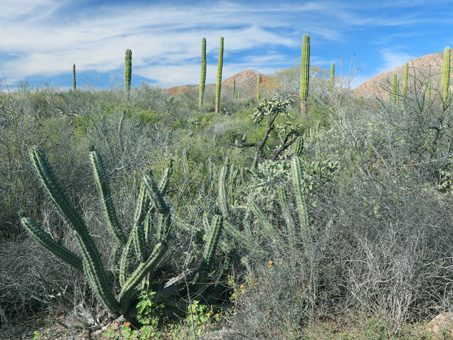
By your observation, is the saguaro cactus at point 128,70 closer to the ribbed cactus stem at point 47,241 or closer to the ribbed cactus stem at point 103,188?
the ribbed cactus stem at point 103,188

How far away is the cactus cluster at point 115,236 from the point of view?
3.27 meters

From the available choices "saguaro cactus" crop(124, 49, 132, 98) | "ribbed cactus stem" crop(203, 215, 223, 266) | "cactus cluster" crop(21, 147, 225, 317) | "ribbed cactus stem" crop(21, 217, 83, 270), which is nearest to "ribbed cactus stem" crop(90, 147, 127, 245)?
"cactus cluster" crop(21, 147, 225, 317)

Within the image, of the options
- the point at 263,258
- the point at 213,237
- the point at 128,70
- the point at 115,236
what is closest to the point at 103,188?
the point at 115,236

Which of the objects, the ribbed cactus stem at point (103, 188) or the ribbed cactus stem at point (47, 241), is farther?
the ribbed cactus stem at point (103, 188)

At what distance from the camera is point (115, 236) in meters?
3.81

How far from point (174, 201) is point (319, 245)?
2.57 m

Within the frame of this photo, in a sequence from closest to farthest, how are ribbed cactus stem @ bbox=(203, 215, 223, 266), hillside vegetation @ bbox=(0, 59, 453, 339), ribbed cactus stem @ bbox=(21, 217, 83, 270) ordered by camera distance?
ribbed cactus stem @ bbox=(21, 217, 83, 270) → hillside vegetation @ bbox=(0, 59, 453, 339) → ribbed cactus stem @ bbox=(203, 215, 223, 266)

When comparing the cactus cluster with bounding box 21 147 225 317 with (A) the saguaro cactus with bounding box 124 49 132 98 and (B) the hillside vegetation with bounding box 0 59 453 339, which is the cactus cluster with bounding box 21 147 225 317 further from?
(A) the saguaro cactus with bounding box 124 49 132 98

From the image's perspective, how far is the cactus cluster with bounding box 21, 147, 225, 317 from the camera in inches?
129

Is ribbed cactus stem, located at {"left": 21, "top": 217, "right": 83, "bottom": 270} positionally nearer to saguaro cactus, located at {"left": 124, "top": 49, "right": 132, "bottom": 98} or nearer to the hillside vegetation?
the hillside vegetation

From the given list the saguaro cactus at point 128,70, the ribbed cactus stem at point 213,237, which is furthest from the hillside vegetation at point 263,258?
the saguaro cactus at point 128,70

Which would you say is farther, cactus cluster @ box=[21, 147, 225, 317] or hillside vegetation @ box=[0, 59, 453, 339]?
hillside vegetation @ box=[0, 59, 453, 339]

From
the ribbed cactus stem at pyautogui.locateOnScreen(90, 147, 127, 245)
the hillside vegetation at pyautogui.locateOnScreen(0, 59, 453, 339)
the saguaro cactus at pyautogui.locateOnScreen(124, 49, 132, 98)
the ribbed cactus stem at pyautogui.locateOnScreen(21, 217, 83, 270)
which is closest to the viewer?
the ribbed cactus stem at pyautogui.locateOnScreen(21, 217, 83, 270)

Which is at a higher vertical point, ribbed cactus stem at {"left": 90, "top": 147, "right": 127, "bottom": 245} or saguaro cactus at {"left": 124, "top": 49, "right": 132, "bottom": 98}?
saguaro cactus at {"left": 124, "top": 49, "right": 132, "bottom": 98}
